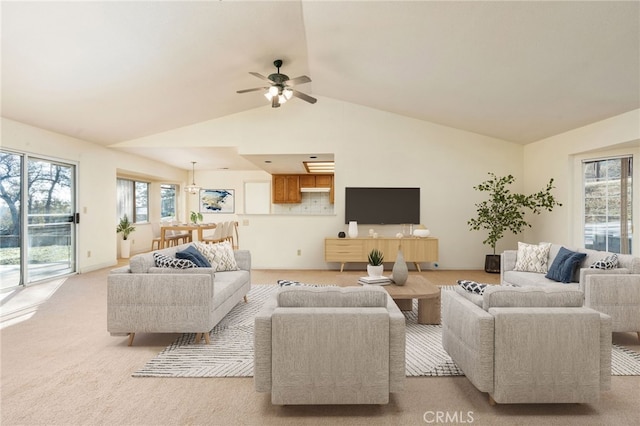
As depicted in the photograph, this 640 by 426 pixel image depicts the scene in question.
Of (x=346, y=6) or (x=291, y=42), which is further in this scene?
(x=291, y=42)

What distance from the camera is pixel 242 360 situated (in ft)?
8.95

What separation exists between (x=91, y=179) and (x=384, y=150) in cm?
547

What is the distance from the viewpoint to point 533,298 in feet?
6.84

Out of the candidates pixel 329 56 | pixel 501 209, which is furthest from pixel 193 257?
pixel 501 209

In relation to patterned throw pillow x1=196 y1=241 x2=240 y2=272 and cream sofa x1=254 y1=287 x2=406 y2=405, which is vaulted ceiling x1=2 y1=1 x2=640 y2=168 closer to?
patterned throw pillow x1=196 y1=241 x2=240 y2=272

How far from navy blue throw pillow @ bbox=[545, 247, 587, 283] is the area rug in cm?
85

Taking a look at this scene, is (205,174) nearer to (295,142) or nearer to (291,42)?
(295,142)

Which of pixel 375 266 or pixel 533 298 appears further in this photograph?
pixel 375 266

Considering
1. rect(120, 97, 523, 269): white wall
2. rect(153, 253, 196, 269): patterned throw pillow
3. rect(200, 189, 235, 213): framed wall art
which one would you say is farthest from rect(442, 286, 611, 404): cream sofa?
rect(200, 189, 235, 213): framed wall art

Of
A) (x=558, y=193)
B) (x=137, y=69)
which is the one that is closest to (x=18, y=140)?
(x=137, y=69)

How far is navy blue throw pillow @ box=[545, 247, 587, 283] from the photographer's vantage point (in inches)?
146

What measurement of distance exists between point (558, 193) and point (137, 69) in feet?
21.2

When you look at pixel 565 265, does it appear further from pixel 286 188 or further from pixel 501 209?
pixel 286 188

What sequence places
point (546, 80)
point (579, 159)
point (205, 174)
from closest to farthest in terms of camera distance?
point (546, 80) < point (579, 159) < point (205, 174)
